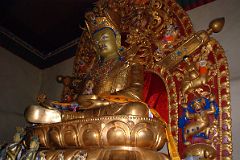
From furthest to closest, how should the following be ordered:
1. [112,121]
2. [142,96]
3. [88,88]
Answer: [88,88] → [142,96] → [112,121]

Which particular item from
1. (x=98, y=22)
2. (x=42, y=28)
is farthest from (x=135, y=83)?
(x=42, y=28)

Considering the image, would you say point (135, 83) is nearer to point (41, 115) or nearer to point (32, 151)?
point (41, 115)

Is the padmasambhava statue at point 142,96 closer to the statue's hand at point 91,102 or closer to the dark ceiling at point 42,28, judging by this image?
the statue's hand at point 91,102

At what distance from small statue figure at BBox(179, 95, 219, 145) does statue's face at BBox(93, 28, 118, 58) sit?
0.91 metres

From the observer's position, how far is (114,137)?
196 centimetres

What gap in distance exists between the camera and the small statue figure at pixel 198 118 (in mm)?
2219

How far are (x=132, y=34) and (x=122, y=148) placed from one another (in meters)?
1.33

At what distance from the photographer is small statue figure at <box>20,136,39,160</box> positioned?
199cm

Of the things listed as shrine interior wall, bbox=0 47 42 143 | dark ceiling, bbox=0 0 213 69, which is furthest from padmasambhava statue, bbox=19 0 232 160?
shrine interior wall, bbox=0 47 42 143

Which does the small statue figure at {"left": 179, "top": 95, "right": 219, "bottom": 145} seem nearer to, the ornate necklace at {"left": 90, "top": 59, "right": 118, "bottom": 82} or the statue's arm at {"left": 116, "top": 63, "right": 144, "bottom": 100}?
the statue's arm at {"left": 116, "top": 63, "right": 144, "bottom": 100}

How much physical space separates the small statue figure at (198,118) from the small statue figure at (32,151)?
41.1 inches

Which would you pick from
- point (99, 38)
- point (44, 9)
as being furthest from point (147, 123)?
point (44, 9)

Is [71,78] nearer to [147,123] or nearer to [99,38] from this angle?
[99,38]

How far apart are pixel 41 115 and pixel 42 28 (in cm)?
191
